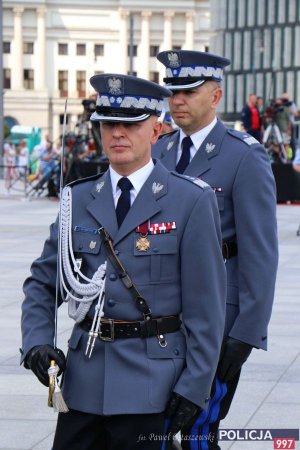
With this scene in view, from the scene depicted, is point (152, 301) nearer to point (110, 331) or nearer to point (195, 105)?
point (110, 331)

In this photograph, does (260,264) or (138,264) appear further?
(260,264)

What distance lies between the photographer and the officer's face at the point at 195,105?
507 centimetres

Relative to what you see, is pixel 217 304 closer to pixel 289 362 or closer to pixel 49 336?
pixel 49 336

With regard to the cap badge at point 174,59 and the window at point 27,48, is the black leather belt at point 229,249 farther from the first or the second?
the window at point 27,48

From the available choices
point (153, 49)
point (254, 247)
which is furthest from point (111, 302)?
point (153, 49)

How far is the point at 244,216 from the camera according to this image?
5.01 m

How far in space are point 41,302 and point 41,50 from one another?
123 meters

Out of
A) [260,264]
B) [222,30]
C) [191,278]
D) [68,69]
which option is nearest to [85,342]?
[191,278]

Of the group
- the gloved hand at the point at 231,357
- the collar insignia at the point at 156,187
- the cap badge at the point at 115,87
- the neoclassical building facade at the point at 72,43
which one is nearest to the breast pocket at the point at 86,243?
the collar insignia at the point at 156,187

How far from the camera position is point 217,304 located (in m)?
4.09

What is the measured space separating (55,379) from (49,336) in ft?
0.59

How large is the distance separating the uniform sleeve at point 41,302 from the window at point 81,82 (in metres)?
121

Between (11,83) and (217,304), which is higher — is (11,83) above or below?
below

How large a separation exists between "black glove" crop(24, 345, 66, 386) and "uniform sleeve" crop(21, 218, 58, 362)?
3cm
